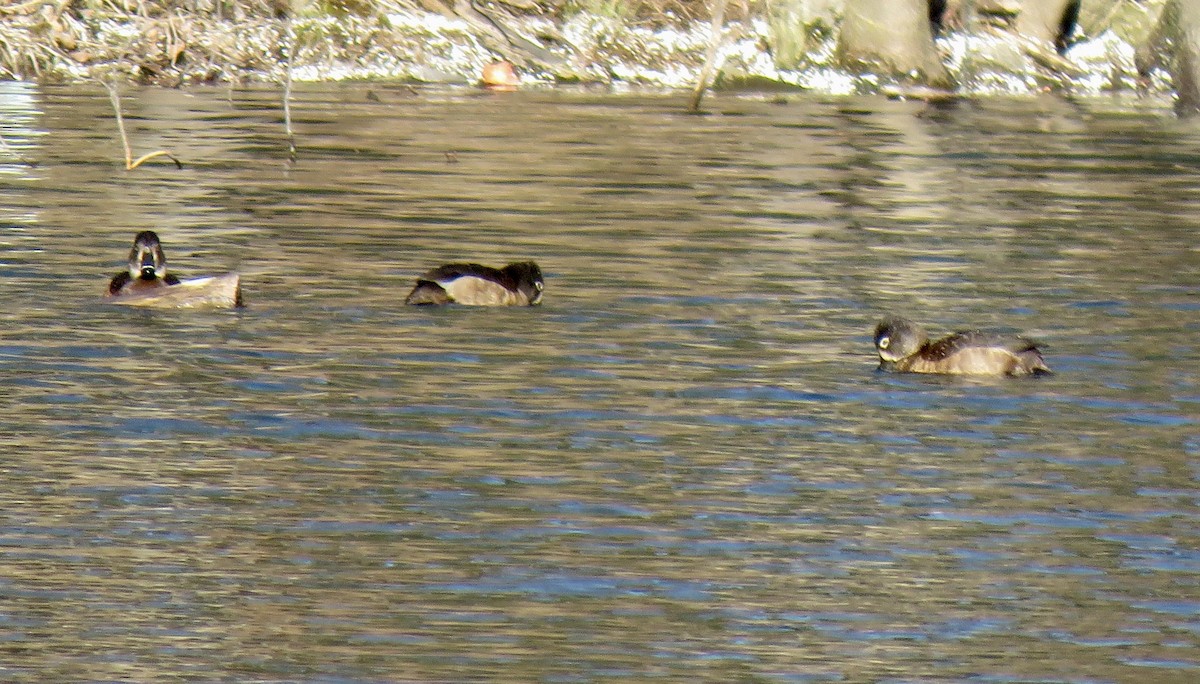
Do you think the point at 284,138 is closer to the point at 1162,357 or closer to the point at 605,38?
the point at 605,38

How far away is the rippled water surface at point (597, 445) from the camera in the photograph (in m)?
7.70

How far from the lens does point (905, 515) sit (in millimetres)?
9289

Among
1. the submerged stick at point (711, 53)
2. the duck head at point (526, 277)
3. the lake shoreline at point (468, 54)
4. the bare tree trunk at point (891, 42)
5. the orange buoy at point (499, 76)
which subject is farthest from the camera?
the lake shoreline at point (468, 54)

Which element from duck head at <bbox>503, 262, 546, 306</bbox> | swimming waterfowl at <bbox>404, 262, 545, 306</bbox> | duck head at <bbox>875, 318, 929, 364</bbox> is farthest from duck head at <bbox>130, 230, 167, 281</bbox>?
duck head at <bbox>875, 318, 929, 364</bbox>

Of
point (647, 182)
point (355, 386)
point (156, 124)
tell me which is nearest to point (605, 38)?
point (156, 124)

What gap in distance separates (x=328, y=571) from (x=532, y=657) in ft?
4.03

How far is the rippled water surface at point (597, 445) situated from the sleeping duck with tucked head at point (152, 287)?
0.17 m

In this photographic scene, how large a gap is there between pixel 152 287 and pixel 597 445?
4.48m

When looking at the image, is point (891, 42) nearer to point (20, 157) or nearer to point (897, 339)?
point (20, 157)

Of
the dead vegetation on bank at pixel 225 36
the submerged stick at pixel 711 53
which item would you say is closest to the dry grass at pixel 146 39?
the dead vegetation on bank at pixel 225 36

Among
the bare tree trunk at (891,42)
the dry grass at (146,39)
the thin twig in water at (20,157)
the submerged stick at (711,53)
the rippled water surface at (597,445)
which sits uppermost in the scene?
the bare tree trunk at (891,42)

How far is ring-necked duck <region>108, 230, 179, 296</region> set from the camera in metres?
14.0

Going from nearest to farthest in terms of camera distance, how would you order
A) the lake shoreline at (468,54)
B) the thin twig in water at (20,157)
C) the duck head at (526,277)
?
the duck head at (526,277) → the thin twig in water at (20,157) → the lake shoreline at (468,54)

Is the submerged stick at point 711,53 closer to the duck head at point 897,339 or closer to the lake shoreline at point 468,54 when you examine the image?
the lake shoreline at point 468,54
